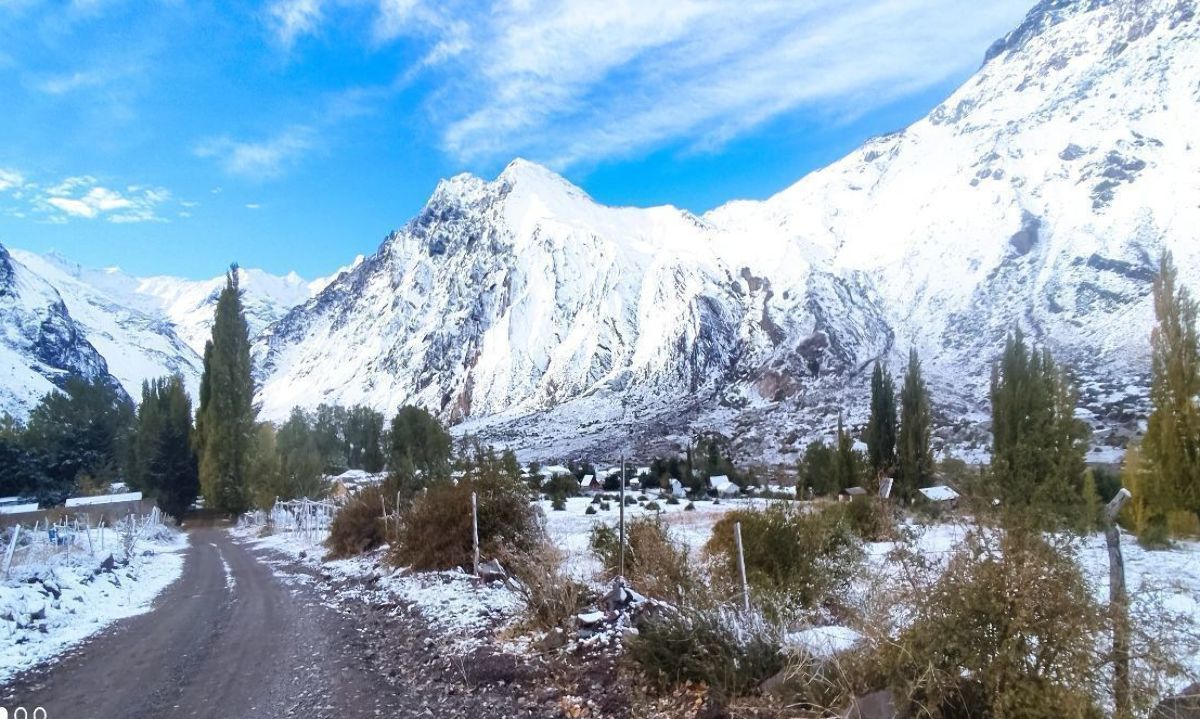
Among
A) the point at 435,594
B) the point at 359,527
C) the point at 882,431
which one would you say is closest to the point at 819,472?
the point at 882,431

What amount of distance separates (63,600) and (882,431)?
32153 millimetres

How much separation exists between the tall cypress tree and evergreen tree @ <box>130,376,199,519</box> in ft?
9.15

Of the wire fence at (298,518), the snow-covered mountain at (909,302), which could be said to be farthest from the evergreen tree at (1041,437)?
the snow-covered mountain at (909,302)

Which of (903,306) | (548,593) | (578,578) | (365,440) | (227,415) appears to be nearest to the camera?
(548,593)

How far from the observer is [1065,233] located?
15112cm

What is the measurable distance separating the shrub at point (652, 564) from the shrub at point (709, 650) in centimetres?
55

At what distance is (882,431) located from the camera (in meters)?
36.2

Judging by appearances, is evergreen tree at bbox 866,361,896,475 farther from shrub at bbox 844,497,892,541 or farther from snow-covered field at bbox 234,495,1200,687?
snow-covered field at bbox 234,495,1200,687

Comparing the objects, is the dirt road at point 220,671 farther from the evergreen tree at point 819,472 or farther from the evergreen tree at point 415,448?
the evergreen tree at point 819,472

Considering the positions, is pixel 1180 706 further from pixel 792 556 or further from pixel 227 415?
pixel 227 415

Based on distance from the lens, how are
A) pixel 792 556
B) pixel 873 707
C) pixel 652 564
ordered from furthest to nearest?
pixel 792 556
pixel 652 564
pixel 873 707

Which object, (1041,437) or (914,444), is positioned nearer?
(1041,437)

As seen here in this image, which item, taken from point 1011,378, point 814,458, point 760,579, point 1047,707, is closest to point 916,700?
point 1047,707

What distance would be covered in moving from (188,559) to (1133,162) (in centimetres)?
18808
